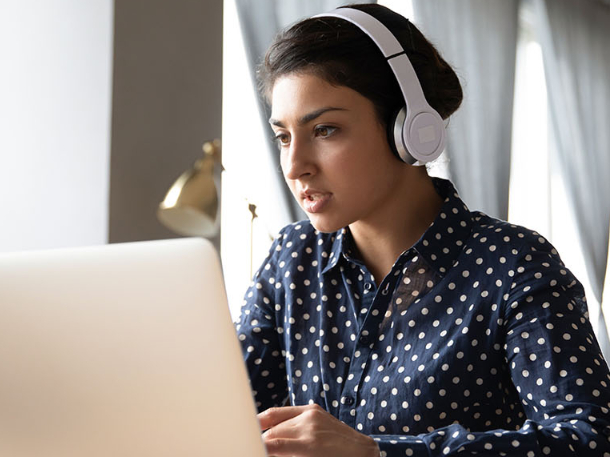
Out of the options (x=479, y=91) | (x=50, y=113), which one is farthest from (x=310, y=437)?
(x=479, y=91)

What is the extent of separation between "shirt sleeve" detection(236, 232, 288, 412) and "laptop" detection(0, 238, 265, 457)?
34.1 inches

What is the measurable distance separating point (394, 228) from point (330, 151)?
199 mm

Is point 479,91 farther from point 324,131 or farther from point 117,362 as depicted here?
point 117,362

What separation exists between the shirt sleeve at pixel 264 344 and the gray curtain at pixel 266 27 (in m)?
1.14

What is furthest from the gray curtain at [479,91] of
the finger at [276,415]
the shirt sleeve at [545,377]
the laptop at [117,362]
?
the laptop at [117,362]

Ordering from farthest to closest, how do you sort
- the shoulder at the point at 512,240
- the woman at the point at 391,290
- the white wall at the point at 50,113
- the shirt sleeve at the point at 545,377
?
1. the white wall at the point at 50,113
2. the shoulder at the point at 512,240
3. the woman at the point at 391,290
4. the shirt sleeve at the point at 545,377

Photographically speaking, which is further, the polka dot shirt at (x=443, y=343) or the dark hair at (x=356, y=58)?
the dark hair at (x=356, y=58)

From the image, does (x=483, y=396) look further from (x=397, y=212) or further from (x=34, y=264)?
(x=34, y=264)

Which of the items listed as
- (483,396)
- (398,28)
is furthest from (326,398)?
(398,28)

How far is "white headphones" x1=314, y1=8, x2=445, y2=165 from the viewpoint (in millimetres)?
1321

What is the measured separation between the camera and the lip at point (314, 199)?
51.8 inches

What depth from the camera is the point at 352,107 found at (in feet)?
4.40

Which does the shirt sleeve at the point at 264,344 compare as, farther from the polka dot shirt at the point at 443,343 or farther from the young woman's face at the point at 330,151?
the young woman's face at the point at 330,151

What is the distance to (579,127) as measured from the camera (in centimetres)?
412
